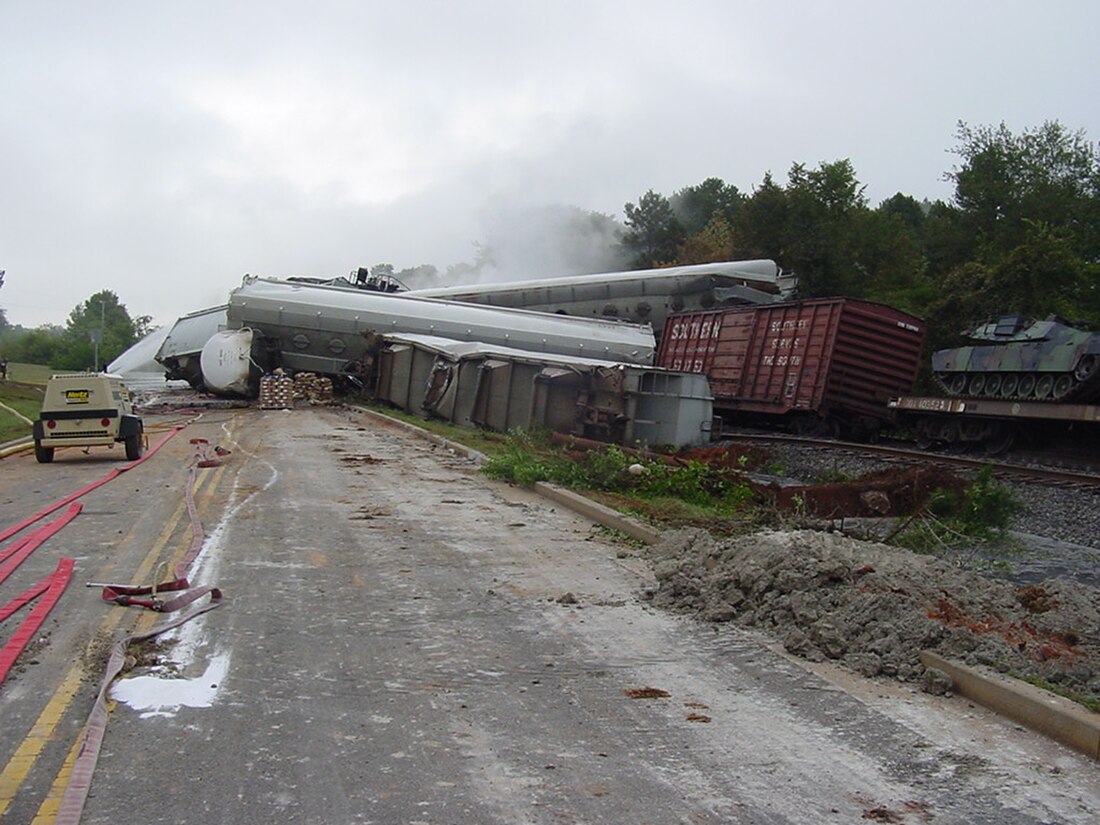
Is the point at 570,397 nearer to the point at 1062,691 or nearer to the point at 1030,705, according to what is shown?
the point at 1062,691

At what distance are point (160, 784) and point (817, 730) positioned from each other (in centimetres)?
301

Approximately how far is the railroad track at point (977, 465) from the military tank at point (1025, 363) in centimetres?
170

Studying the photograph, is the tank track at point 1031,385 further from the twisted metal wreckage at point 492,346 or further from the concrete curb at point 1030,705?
the concrete curb at point 1030,705

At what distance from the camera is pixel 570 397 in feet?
75.4

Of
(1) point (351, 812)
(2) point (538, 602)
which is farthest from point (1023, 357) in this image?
(1) point (351, 812)

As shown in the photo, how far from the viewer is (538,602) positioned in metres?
7.77

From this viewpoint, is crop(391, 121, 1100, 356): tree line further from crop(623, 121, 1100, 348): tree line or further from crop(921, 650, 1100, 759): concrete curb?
crop(921, 650, 1100, 759): concrete curb

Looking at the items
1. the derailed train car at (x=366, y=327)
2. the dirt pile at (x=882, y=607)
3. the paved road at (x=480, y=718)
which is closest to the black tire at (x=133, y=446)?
the paved road at (x=480, y=718)

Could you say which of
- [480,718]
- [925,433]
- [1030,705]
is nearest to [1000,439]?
[925,433]

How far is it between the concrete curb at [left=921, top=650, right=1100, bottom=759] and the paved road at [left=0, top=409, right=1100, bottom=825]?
0.11 meters

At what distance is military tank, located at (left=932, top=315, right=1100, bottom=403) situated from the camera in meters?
20.9

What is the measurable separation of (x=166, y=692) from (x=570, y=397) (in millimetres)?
17728

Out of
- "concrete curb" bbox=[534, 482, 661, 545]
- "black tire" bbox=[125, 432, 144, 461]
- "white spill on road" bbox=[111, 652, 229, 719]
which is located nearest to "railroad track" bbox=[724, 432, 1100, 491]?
"concrete curb" bbox=[534, 482, 661, 545]

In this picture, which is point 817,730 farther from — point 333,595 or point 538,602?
point 333,595
